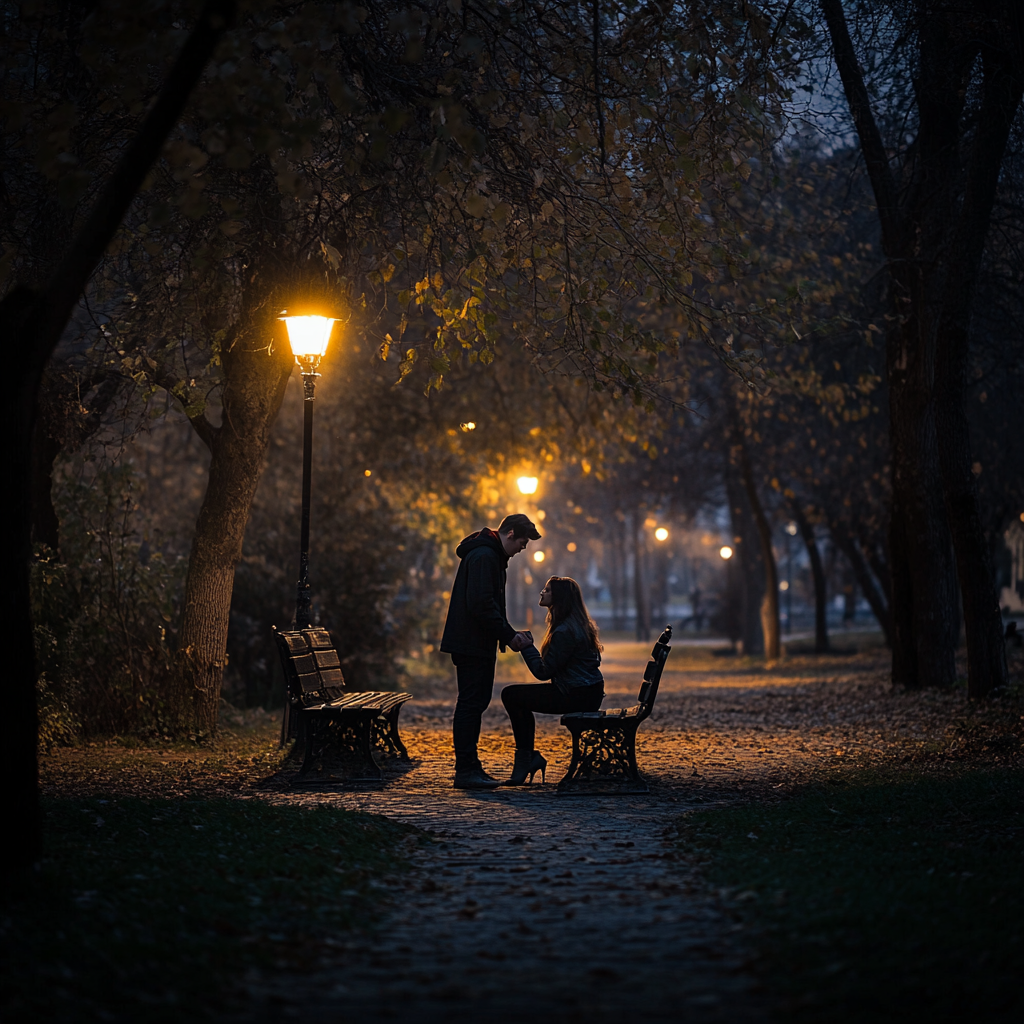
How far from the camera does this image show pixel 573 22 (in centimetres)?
1005

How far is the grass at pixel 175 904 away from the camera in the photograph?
13.8 ft

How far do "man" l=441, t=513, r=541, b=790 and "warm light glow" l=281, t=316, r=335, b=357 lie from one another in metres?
2.93

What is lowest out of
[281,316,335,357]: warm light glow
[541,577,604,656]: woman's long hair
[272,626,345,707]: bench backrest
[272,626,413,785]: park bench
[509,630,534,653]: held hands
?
[272,626,413,785]: park bench

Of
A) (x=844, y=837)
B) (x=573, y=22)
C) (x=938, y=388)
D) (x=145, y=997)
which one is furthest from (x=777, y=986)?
(x=938, y=388)

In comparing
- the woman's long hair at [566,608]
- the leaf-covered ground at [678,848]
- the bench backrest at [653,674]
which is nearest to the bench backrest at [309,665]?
the leaf-covered ground at [678,848]

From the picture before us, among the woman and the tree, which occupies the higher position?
the tree

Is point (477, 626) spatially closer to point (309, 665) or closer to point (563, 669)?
point (563, 669)

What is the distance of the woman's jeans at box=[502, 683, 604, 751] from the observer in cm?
938

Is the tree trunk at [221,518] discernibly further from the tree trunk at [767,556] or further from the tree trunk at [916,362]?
the tree trunk at [767,556]

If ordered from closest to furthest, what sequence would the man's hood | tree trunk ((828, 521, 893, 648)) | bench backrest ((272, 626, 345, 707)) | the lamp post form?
1. the man's hood
2. bench backrest ((272, 626, 345, 707))
3. tree trunk ((828, 521, 893, 648))
4. the lamp post

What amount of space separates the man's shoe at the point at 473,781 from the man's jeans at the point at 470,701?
35mm

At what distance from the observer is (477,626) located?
923 centimetres

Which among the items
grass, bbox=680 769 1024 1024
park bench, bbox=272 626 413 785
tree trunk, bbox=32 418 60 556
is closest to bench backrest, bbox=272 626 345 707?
park bench, bbox=272 626 413 785

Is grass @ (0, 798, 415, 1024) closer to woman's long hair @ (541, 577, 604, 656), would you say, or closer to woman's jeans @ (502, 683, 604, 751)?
woman's jeans @ (502, 683, 604, 751)
